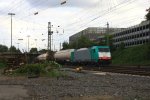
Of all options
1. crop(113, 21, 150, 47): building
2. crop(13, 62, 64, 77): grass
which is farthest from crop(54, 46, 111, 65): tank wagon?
crop(113, 21, 150, 47): building

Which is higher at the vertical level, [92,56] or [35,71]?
[92,56]

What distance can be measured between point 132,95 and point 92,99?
1977 millimetres

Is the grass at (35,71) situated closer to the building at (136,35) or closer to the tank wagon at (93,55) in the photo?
the tank wagon at (93,55)

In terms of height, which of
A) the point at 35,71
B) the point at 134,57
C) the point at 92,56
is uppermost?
the point at 134,57

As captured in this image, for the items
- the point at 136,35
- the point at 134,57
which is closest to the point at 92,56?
the point at 134,57

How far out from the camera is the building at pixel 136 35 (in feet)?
313

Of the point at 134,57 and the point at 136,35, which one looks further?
the point at 136,35

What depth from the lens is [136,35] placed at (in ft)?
343

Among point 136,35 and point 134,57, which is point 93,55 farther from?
point 136,35

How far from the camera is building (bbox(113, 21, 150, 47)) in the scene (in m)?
95.4

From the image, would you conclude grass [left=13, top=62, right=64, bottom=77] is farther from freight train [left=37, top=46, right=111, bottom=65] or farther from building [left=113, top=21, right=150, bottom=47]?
building [left=113, top=21, right=150, bottom=47]

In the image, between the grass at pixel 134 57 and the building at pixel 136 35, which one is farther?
the building at pixel 136 35

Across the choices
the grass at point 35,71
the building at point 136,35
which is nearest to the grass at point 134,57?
the building at point 136,35

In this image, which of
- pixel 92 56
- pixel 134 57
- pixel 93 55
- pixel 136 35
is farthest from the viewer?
pixel 136 35
